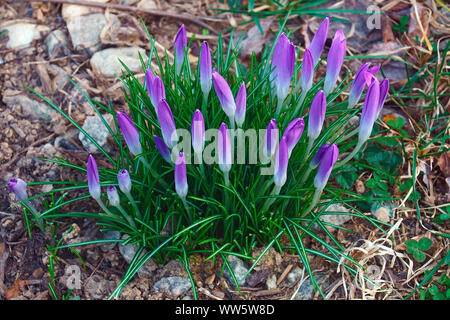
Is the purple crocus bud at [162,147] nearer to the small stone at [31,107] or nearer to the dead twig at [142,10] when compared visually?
the small stone at [31,107]

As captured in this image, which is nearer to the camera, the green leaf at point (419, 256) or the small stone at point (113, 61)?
the green leaf at point (419, 256)

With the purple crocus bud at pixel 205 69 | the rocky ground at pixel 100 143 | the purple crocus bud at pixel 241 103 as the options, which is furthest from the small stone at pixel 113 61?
the purple crocus bud at pixel 241 103

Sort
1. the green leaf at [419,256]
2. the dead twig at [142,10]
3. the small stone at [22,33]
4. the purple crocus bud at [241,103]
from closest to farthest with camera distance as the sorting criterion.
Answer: the purple crocus bud at [241,103] → the green leaf at [419,256] → the small stone at [22,33] → the dead twig at [142,10]

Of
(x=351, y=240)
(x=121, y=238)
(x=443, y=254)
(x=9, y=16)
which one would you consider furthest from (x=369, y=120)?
(x=9, y=16)

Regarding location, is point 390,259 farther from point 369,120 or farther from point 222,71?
point 222,71

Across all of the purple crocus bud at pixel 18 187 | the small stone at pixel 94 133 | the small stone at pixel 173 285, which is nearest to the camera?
the purple crocus bud at pixel 18 187

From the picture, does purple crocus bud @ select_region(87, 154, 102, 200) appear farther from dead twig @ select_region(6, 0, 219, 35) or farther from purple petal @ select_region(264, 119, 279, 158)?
dead twig @ select_region(6, 0, 219, 35)

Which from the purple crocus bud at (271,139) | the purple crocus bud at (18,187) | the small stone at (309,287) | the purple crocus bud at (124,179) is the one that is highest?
the purple crocus bud at (271,139)
